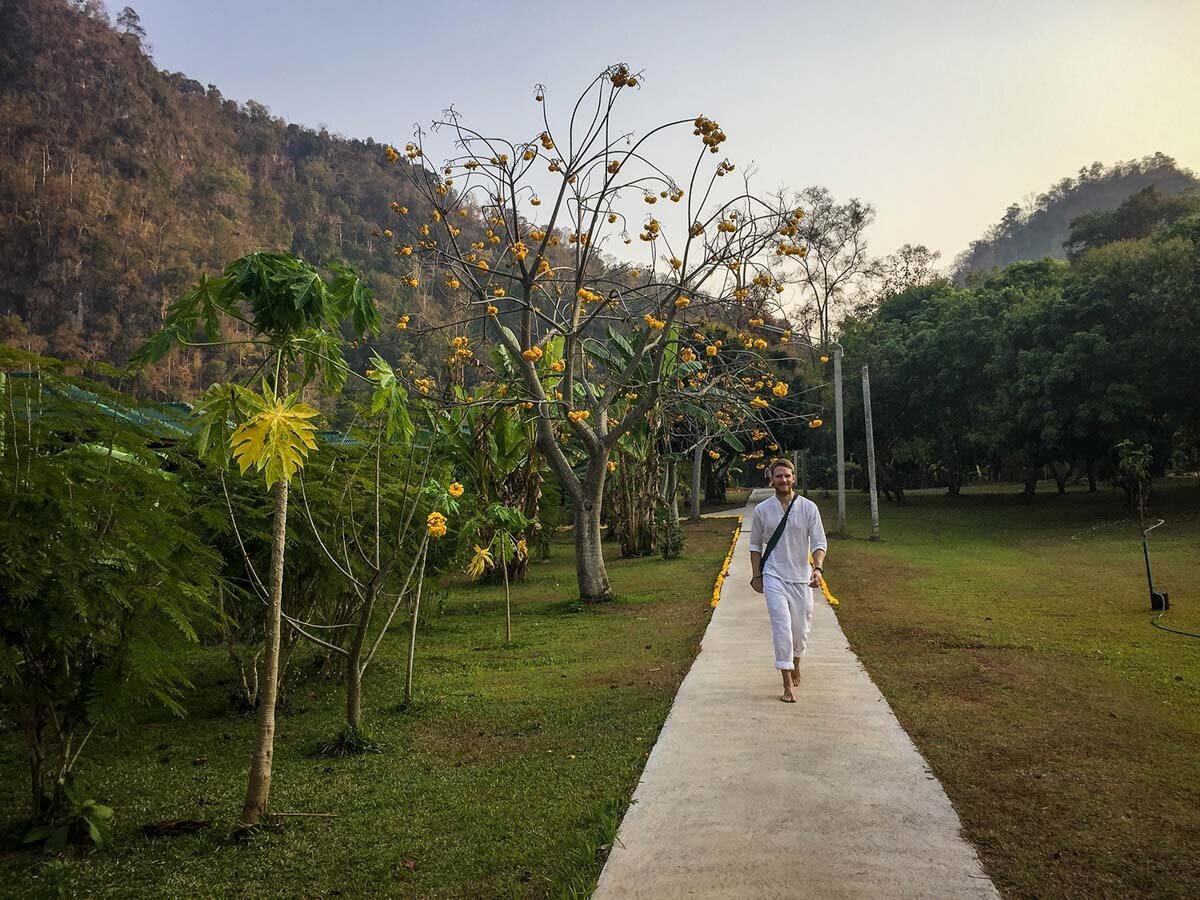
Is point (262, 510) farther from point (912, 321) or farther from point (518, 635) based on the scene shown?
point (912, 321)

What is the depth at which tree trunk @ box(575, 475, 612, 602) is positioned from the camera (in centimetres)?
1125

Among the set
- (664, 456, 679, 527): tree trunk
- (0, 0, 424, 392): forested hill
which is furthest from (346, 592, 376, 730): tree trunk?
(0, 0, 424, 392): forested hill

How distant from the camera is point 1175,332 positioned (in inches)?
830

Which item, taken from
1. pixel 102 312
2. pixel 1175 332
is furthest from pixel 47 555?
pixel 102 312

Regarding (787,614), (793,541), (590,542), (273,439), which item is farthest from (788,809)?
(590,542)

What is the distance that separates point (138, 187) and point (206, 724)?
69.4 meters

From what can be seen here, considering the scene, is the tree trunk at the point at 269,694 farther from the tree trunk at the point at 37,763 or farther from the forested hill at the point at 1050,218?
the forested hill at the point at 1050,218

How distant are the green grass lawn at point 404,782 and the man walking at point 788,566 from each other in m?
0.92

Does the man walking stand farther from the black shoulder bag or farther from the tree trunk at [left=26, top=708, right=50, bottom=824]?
the tree trunk at [left=26, top=708, right=50, bottom=824]

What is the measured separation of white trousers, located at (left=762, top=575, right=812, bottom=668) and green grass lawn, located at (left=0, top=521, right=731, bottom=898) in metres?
0.88

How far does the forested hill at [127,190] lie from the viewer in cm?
5428

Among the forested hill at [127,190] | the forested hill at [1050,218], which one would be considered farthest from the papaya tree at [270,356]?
the forested hill at [1050,218]

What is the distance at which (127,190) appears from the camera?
62.1 m

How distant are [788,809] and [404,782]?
2.01 meters
